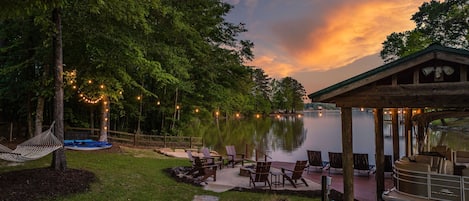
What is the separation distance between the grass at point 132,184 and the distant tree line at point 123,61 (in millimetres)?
3959

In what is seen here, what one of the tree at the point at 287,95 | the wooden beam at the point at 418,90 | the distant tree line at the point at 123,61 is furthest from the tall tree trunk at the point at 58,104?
the tree at the point at 287,95

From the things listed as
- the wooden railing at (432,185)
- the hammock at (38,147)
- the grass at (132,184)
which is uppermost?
the hammock at (38,147)

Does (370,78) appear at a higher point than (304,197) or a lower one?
higher

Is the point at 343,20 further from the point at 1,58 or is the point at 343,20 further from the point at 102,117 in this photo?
the point at 1,58

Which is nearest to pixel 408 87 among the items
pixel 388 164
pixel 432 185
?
pixel 432 185

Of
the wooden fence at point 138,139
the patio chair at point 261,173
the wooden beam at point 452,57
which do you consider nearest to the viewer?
the wooden beam at point 452,57

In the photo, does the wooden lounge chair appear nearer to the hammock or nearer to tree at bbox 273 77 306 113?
the hammock

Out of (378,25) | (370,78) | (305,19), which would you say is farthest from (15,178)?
(378,25)

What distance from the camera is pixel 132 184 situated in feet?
31.0

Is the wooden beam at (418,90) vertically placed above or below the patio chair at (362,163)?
above

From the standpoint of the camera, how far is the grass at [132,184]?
8.30 meters

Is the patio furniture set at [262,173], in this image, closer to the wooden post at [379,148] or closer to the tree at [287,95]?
the wooden post at [379,148]

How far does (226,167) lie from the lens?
13734 millimetres

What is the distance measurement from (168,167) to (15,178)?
5630mm
